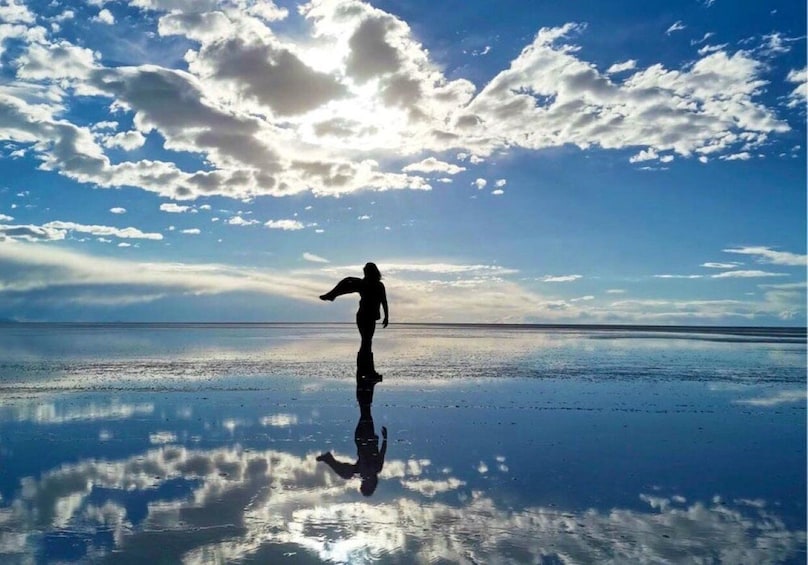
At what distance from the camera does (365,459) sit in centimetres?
789

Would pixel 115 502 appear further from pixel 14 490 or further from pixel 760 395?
pixel 760 395

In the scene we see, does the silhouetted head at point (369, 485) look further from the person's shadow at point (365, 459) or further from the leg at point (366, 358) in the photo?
the leg at point (366, 358)

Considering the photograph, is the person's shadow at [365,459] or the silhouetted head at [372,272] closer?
the person's shadow at [365,459]

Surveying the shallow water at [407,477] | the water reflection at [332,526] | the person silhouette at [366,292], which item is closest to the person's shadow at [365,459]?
the shallow water at [407,477]

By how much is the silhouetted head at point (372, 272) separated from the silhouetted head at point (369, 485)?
34.4 ft

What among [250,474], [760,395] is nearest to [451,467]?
[250,474]

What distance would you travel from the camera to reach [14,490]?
6.40 m

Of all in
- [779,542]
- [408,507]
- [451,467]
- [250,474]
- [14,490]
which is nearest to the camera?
[779,542]

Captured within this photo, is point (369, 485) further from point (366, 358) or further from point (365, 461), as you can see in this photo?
point (366, 358)

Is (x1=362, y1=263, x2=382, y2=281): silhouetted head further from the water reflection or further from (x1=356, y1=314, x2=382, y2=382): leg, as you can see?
the water reflection

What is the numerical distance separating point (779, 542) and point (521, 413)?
21.7ft

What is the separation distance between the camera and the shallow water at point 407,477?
497 cm

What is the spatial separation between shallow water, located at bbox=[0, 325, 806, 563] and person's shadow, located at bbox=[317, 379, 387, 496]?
0.42 feet

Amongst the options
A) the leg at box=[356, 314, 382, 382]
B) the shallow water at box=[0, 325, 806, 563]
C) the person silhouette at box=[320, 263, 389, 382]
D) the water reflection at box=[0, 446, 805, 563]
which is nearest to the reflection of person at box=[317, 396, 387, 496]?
the shallow water at box=[0, 325, 806, 563]
